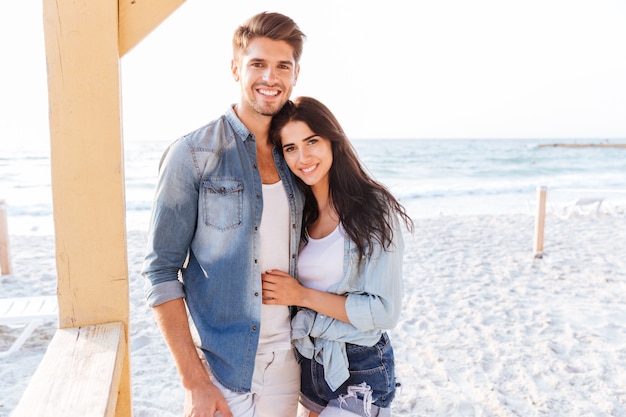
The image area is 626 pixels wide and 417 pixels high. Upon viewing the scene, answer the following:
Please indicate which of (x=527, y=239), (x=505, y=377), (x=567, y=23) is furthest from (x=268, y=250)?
(x=567, y=23)

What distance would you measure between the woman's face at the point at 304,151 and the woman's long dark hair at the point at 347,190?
0.03m

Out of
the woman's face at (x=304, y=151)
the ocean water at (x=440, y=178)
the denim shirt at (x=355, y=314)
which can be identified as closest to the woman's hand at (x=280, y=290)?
the denim shirt at (x=355, y=314)

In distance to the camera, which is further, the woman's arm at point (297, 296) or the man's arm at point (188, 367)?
the woman's arm at point (297, 296)

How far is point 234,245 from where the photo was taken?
1.75 m

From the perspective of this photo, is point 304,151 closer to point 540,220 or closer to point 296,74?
point 296,74

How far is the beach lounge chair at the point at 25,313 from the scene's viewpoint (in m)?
4.38

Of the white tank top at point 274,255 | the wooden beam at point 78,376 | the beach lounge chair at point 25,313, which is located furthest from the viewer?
the beach lounge chair at point 25,313

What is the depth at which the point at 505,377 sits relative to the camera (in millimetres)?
3941

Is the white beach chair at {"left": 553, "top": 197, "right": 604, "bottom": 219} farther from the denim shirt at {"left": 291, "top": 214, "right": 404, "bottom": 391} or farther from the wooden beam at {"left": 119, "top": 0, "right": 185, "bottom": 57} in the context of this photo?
the wooden beam at {"left": 119, "top": 0, "right": 185, "bottom": 57}

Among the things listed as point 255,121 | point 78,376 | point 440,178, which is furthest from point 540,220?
point 440,178

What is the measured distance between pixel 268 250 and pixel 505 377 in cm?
307

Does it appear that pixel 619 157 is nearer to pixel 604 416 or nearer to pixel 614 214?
pixel 614 214

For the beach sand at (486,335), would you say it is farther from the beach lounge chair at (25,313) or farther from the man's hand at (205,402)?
the man's hand at (205,402)

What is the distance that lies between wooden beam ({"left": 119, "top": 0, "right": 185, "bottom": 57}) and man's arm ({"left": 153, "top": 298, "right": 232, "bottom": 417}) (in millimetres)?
907
